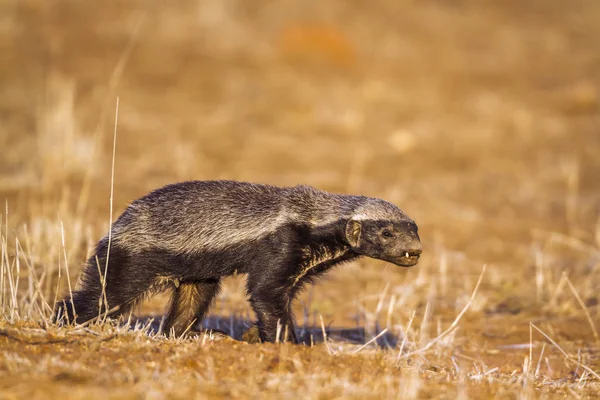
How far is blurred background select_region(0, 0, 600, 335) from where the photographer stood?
944cm

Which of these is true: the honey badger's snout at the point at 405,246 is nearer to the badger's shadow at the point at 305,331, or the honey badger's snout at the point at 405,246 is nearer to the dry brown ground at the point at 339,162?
the dry brown ground at the point at 339,162

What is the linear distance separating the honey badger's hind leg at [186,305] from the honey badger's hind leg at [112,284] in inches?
16.7

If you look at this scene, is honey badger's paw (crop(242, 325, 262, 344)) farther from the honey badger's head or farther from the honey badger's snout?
the honey badger's snout

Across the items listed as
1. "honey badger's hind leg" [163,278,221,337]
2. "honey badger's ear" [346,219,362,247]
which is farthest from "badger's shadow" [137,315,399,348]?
"honey badger's ear" [346,219,362,247]

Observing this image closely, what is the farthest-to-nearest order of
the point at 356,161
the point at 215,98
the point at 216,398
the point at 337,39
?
the point at 337,39, the point at 215,98, the point at 356,161, the point at 216,398

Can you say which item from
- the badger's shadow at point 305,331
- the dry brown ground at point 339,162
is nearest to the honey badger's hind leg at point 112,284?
the dry brown ground at point 339,162

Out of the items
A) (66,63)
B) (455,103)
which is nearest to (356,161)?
(455,103)

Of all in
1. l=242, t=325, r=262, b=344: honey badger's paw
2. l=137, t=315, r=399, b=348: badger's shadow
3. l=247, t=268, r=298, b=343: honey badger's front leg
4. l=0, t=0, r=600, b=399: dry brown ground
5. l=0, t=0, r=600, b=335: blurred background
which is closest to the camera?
l=0, t=0, r=600, b=399: dry brown ground

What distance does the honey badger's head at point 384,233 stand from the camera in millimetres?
5512

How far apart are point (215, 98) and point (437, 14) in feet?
34.8

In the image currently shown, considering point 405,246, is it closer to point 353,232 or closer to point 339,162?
point 353,232

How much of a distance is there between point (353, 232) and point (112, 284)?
1.72m

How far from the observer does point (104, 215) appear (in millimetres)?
10305

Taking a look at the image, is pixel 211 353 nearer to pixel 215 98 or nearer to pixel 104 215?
pixel 104 215
